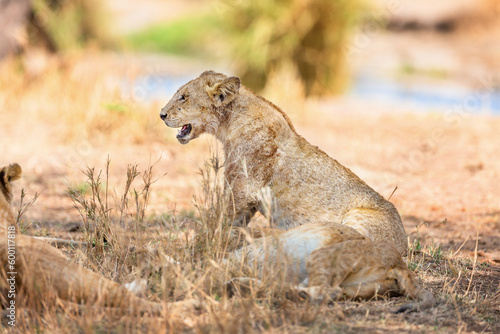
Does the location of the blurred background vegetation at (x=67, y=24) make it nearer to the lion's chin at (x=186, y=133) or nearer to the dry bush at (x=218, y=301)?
the lion's chin at (x=186, y=133)

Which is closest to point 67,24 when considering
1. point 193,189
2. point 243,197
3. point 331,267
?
point 193,189

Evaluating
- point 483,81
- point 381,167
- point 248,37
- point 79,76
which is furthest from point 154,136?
point 483,81

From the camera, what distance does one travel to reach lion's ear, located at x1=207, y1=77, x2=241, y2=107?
542 cm

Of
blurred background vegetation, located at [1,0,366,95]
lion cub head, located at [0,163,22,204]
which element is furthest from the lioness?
blurred background vegetation, located at [1,0,366,95]

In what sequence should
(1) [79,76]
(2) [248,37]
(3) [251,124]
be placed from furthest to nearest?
(2) [248,37], (1) [79,76], (3) [251,124]

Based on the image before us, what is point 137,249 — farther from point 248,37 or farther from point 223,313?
point 248,37

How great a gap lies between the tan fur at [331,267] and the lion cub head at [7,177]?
152cm

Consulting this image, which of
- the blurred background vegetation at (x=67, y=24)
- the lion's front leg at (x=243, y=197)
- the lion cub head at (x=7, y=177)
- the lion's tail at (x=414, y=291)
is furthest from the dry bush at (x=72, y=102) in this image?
the lion's tail at (x=414, y=291)

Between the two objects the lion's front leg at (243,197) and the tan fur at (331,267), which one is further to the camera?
the lion's front leg at (243,197)

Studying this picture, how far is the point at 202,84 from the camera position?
559 centimetres

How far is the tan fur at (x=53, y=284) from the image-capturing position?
151 inches

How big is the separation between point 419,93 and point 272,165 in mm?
17164

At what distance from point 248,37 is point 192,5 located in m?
23.0

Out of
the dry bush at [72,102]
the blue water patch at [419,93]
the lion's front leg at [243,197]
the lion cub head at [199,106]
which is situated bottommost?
the lion's front leg at [243,197]
